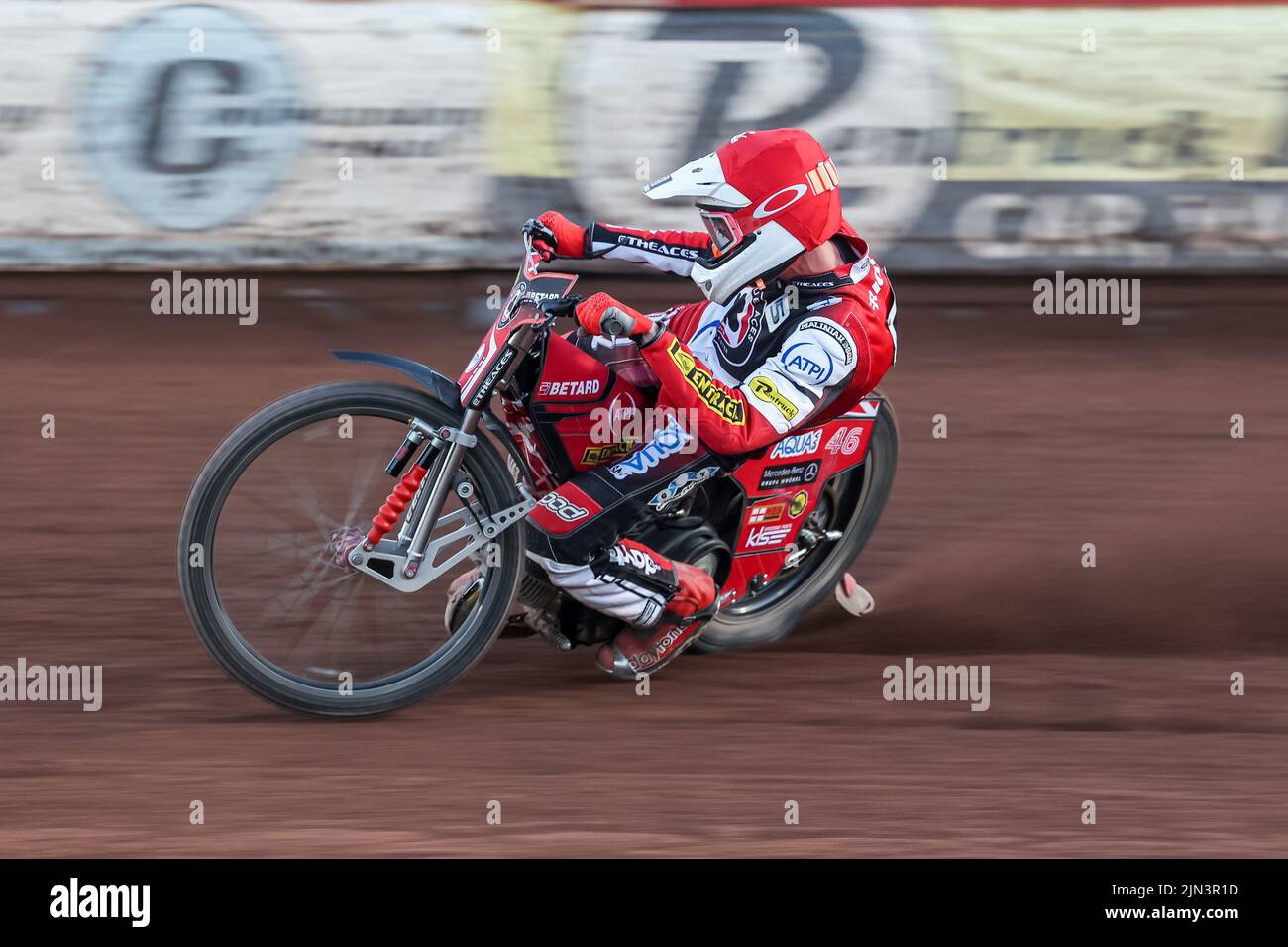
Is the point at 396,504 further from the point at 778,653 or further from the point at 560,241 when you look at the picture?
the point at 778,653

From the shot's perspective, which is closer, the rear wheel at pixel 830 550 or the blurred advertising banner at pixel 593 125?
the rear wheel at pixel 830 550

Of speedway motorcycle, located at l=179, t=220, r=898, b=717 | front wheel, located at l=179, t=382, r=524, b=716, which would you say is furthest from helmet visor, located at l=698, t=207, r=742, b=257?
front wheel, located at l=179, t=382, r=524, b=716

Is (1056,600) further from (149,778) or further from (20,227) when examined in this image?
(20,227)

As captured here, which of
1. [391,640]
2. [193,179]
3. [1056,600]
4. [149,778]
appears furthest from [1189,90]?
[149,778]

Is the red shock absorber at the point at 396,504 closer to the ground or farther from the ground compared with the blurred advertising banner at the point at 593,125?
closer to the ground

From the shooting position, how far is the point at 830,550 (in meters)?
5.80

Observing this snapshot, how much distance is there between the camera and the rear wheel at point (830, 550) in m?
5.66

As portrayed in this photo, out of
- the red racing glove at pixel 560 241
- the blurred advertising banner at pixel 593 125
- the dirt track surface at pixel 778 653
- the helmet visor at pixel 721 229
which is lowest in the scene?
the dirt track surface at pixel 778 653

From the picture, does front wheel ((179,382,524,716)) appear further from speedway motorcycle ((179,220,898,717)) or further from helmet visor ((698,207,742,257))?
helmet visor ((698,207,742,257))

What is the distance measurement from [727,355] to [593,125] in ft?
14.7

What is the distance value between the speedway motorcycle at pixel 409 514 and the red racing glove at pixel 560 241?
56 mm

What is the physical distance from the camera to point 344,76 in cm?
902

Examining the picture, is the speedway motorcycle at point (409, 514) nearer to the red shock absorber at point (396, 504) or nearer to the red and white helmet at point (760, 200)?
the red shock absorber at point (396, 504)

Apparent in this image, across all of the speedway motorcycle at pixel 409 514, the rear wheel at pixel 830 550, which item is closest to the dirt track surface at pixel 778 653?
the rear wheel at pixel 830 550
